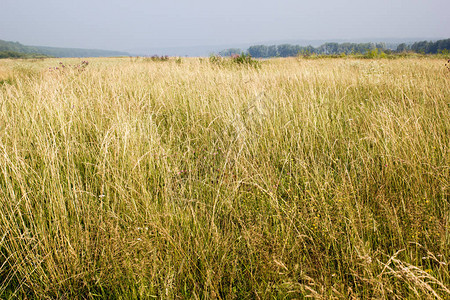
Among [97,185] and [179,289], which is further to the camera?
[97,185]

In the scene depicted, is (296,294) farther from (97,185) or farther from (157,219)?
(97,185)

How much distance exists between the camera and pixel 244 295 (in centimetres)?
118

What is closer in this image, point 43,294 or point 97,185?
point 43,294

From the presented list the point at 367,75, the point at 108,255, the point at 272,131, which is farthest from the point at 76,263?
the point at 367,75

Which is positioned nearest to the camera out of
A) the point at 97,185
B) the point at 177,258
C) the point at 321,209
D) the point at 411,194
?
the point at 177,258

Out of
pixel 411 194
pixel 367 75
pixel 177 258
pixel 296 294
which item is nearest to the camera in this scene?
pixel 296 294

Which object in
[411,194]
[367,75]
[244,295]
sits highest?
[367,75]

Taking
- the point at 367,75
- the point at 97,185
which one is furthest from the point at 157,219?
the point at 367,75

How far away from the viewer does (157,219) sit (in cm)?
137

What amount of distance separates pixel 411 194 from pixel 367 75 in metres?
4.23

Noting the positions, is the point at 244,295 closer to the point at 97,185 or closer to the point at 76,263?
the point at 76,263

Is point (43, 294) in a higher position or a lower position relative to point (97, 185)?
lower

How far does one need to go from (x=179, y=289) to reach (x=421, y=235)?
1.33 metres

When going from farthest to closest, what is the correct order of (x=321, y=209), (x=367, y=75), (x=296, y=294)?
(x=367, y=75), (x=321, y=209), (x=296, y=294)
